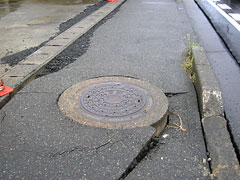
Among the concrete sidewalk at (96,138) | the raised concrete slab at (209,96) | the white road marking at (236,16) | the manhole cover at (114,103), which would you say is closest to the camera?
the concrete sidewalk at (96,138)

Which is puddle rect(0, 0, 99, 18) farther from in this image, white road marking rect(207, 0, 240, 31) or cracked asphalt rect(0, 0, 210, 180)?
cracked asphalt rect(0, 0, 210, 180)

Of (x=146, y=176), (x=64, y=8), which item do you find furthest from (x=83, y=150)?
(x=64, y=8)

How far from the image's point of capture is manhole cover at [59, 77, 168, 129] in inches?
114

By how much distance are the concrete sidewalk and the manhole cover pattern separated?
0.96 feet

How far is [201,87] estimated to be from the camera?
3.20 metres

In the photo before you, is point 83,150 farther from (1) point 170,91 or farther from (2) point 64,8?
(2) point 64,8

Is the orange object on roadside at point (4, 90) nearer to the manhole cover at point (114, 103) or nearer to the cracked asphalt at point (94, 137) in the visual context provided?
the cracked asphalt at point (94, 137)

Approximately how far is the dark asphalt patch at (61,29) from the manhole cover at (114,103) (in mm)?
1626

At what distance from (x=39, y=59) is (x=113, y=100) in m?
2.00

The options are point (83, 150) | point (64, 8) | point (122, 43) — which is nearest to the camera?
point (83, 150)

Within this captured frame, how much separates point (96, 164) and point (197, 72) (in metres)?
2.01

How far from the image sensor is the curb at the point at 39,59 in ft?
12.4

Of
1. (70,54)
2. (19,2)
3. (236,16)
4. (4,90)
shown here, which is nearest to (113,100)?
(4,90)

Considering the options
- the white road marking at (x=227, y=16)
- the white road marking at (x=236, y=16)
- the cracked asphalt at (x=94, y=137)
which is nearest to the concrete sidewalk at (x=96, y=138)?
the cracked asphalt at (x=94, y=137)
